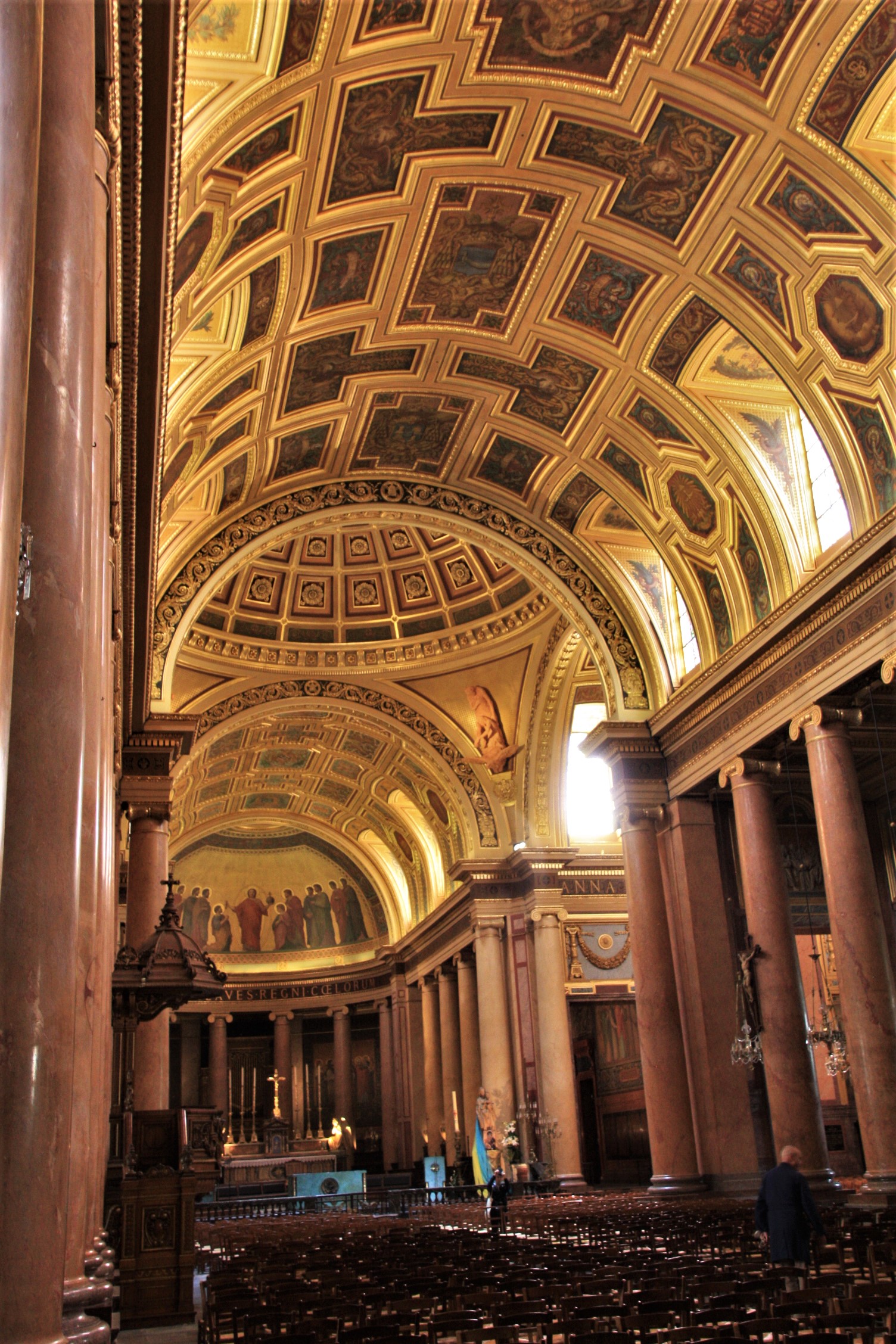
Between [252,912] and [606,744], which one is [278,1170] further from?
[606,744]

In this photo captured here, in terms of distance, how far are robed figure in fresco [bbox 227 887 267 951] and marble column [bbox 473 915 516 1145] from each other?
50.8 feet

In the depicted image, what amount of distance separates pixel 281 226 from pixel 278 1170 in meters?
28.5

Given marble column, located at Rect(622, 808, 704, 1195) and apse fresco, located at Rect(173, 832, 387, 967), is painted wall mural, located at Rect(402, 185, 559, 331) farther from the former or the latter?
apse fresco, located at Rect(173, 832, 387, 967)

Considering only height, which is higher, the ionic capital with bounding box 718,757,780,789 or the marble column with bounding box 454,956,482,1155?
the ionic capital with bounding box 718,757,780,789

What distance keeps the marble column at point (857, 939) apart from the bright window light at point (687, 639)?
5118 millimetres

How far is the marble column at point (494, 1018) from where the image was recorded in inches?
1120

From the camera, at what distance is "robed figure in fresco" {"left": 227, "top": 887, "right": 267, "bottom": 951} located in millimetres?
43344

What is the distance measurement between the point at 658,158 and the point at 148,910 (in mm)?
13056

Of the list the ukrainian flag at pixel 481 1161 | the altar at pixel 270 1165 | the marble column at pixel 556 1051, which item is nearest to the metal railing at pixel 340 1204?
the ukrainian flag at pixel 481 1161

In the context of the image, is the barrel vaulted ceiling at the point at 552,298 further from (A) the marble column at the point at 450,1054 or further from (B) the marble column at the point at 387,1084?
(B) the marble column at the point at 387,1084

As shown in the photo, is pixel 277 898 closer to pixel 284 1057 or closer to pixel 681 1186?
pixel 284 1057

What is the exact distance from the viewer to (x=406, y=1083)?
37.9 metres

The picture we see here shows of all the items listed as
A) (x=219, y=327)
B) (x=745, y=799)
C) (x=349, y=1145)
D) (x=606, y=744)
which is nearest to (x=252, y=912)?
(x=349, y=1145)

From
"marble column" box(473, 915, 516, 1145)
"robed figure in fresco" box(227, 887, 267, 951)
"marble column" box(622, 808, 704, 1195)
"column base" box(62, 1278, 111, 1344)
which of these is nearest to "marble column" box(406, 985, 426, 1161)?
"robed figure in fresco" box(227, 887, 267, 951)
